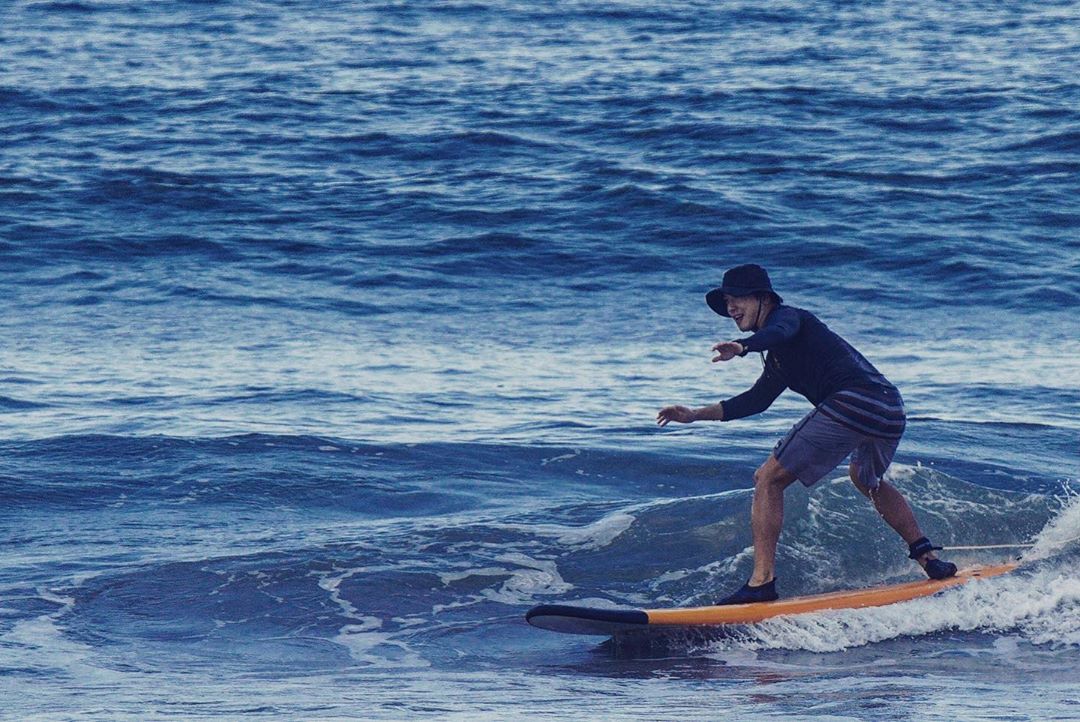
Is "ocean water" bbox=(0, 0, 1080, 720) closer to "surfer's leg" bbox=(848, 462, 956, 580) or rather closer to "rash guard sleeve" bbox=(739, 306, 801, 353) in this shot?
"surfer's leg" bbox=(848, 462, 956, 580)

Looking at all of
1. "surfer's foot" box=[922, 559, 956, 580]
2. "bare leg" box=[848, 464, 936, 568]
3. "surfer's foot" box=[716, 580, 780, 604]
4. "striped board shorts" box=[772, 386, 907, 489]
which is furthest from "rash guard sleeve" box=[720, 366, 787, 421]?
"surfer's foot" box=[922, 559, 956, 580]

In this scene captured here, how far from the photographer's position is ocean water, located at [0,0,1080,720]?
328 inches

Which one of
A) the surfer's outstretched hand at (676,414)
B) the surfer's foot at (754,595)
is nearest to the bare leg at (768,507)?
the surfer's foot at (754,595)

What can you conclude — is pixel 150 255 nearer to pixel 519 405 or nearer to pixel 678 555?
pixel 519 405

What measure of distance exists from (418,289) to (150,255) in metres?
4.28

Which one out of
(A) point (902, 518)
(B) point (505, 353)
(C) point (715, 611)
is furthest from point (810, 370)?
(B) point (505, 353)

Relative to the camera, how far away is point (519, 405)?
14.4m

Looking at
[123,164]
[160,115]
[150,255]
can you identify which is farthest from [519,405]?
[160,115]

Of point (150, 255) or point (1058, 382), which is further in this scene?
point (150, 255)

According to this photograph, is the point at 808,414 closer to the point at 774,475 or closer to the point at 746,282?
the point at 774,475

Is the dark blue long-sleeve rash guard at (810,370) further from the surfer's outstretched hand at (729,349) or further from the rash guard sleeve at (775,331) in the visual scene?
the surfer's outstretched hand at (729,349)

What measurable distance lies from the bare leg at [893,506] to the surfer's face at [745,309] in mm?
1167

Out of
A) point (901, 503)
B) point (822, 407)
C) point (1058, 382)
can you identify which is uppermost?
point (822, 407)

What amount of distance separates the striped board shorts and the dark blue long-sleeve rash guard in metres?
0.06
